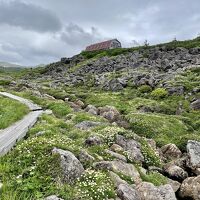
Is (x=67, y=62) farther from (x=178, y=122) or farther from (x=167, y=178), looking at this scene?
(x=167, y=178)

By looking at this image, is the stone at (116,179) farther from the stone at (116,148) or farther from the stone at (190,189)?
the stone at (116,148)

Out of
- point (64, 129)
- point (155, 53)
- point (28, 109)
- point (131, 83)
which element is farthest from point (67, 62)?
point (64, 129)

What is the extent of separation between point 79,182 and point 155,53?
8642cm

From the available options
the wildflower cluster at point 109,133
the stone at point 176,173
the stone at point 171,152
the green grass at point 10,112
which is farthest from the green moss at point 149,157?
the green grass at point 10,112

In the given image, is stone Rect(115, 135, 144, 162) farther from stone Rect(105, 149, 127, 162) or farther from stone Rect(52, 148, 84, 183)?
stone Rect(52, 148, 84, 183)

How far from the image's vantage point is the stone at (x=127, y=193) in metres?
14.4

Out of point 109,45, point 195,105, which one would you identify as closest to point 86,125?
point 195,105

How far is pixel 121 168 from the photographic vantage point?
1753 cm

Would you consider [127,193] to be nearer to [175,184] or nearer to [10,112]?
[175,184]

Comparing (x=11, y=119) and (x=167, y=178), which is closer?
(x=167, y=178)

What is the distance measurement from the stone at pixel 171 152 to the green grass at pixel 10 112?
11.9m

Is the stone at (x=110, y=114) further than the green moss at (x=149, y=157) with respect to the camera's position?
Yes

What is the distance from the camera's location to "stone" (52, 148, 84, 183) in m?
14.9

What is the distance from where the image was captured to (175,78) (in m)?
61.2
